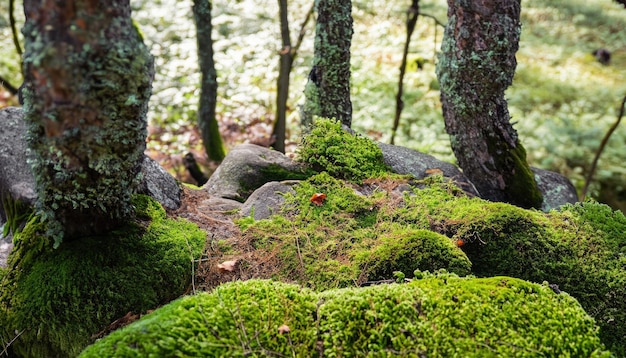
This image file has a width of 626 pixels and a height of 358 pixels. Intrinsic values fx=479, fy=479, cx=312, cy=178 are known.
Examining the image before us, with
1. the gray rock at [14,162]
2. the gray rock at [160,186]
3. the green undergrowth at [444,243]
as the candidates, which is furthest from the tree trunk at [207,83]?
the green undergrowth at [444,243]

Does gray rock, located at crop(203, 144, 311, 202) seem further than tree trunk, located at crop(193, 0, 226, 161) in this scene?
No

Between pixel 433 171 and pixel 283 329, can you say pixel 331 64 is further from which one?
pixel 283 329

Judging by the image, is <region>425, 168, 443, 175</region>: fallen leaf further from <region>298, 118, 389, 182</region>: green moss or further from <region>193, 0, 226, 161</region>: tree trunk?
<region>193, 0, 226, 161</region>: tree trunk

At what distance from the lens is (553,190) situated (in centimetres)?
531

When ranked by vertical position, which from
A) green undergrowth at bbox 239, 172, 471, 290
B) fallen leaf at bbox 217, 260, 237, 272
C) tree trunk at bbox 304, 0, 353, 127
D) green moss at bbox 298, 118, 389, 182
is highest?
tree trunk at bbox 304, 0, 353, 127

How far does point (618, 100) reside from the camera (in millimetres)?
10305

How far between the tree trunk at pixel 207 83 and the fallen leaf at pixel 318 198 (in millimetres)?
3478

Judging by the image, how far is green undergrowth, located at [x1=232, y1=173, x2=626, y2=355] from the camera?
2.99 meters

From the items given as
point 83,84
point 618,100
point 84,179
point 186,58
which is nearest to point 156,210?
point 84,179

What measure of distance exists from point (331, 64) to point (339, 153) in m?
1.12

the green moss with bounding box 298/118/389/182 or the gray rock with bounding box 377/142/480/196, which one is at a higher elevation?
the green moss with bounding box 298/118/389/182

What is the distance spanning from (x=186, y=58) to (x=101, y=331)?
27.7 feet

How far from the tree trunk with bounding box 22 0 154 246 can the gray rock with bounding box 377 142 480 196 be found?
2.85 metres

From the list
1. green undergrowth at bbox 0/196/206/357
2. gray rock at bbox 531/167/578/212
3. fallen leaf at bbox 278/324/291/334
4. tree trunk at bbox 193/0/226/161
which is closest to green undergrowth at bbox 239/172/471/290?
green undergrowth at bbox 0/196/206/357
